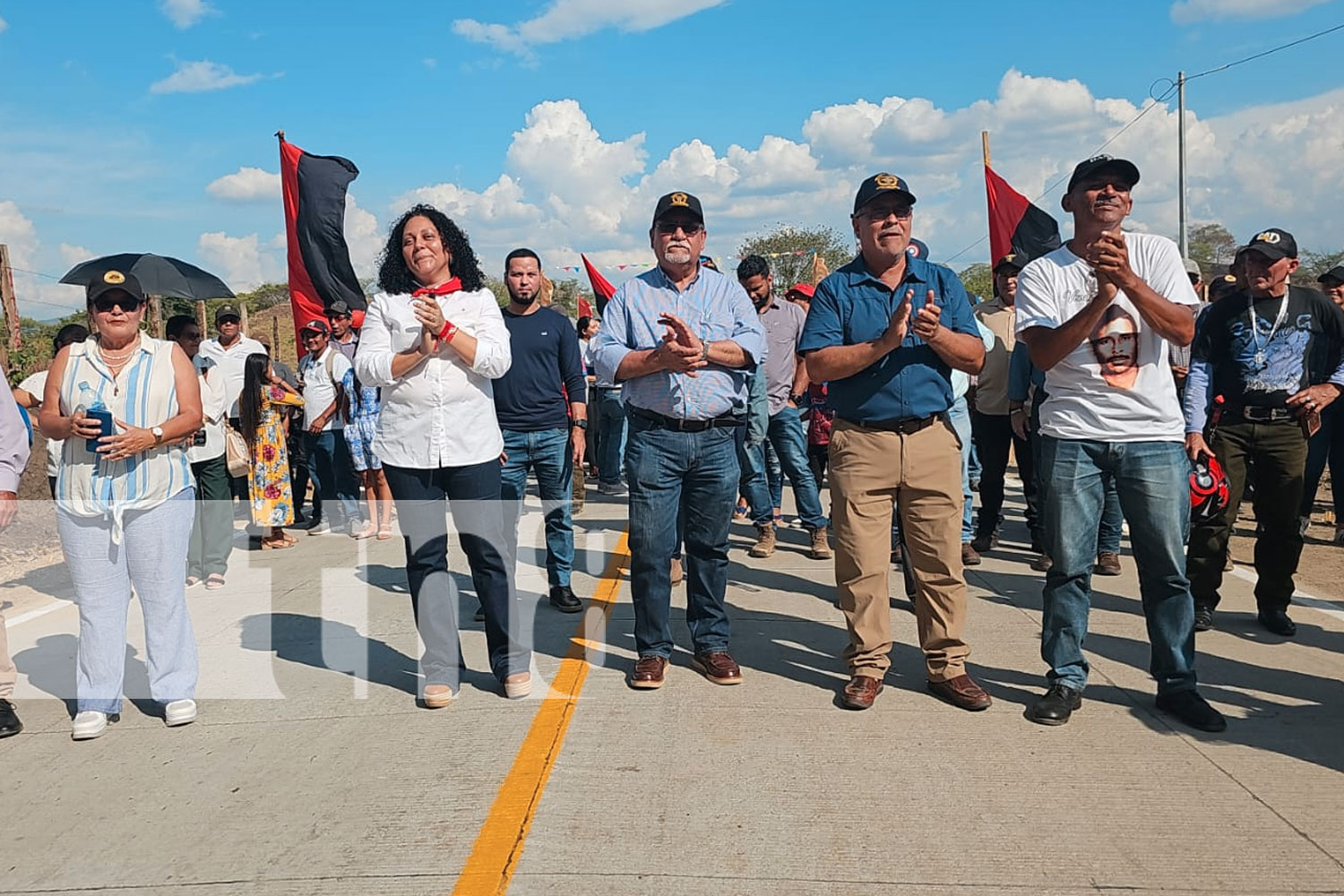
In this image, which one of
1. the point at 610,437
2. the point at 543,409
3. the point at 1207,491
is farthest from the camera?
the point at 610,437

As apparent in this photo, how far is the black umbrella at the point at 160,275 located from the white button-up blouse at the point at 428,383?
3956 mm

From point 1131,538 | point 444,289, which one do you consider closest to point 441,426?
point 444,289

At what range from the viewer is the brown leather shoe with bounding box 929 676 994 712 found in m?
4.52

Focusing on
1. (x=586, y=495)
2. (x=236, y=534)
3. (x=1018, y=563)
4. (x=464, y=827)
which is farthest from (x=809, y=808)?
(x=586, y=495)

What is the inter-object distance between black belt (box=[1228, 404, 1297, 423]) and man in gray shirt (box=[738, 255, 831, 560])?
3108 mm

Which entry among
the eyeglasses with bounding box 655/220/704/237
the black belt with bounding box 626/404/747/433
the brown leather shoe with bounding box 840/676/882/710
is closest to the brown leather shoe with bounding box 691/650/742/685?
the brown leather shoe with bounding box 840/676/882/710

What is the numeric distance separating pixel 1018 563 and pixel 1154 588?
3.14 meters

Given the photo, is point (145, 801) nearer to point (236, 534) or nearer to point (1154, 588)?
point (1154, 588)

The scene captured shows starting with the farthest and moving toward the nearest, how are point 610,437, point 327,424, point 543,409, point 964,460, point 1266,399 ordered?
1. point 610,437
2. point 327,424
3. point 964,460
4. point 543,409
5. point 1266,399

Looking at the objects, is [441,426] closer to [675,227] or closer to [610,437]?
[675,227]

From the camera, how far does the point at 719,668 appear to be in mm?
4957

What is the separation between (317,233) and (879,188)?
7.34 meters

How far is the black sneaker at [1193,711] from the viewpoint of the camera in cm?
424

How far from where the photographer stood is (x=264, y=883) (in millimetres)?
3137
